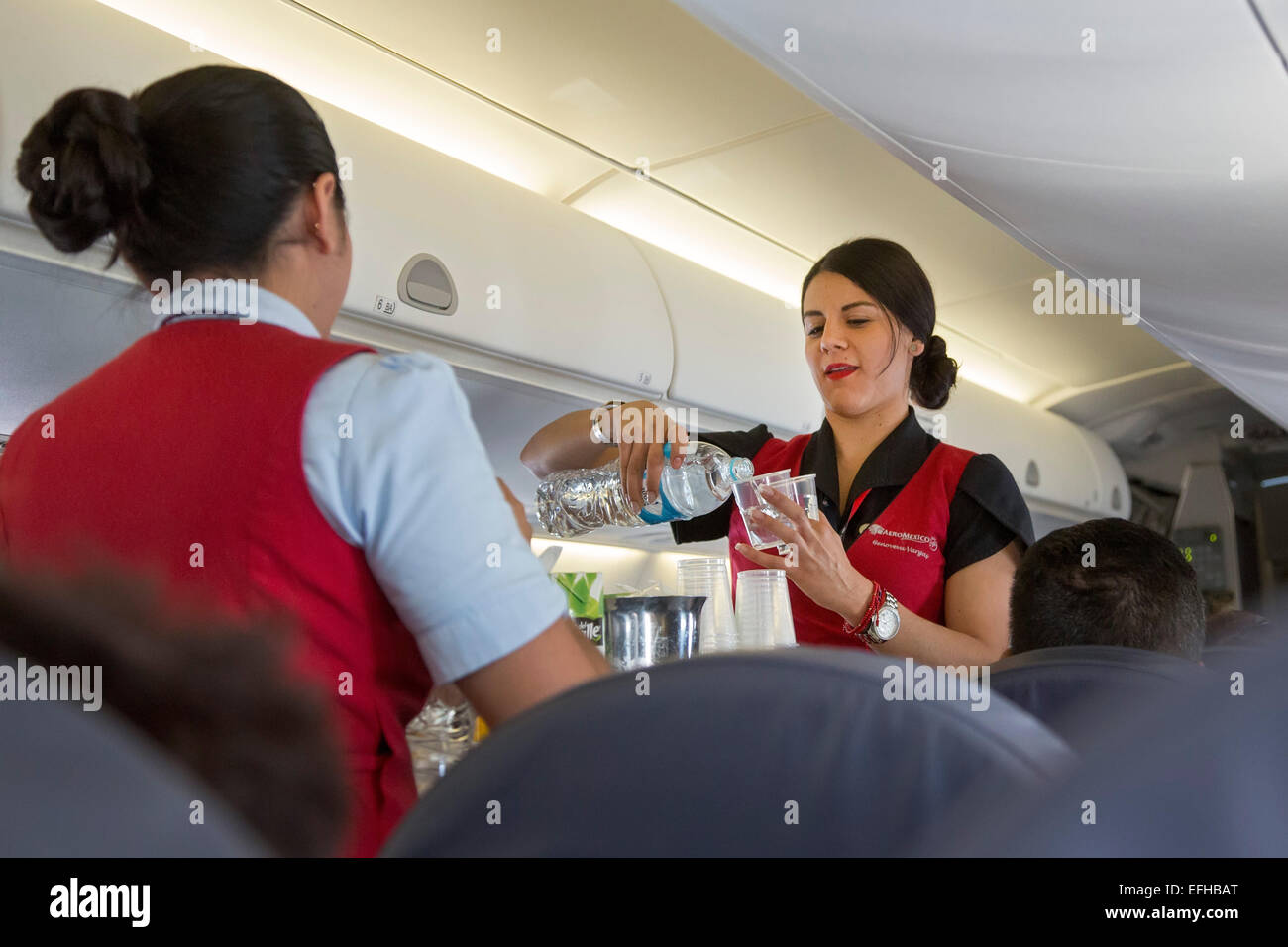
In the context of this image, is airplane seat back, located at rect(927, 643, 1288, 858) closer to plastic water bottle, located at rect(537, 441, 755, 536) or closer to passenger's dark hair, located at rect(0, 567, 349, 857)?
passenger's dark hair, located at rect(0, 567, 349, 857)

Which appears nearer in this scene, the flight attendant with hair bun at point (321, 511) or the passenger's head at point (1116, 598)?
the flight attendant with hair bun at point (321, 511)

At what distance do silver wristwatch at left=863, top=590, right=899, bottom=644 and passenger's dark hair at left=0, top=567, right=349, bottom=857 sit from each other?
145 centimetres

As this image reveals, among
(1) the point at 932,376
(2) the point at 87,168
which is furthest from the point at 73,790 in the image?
(1) the point at 932,376

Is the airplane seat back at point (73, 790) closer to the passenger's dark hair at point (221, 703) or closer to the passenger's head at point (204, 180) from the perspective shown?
the passenger's dark hair at point (221, 703)

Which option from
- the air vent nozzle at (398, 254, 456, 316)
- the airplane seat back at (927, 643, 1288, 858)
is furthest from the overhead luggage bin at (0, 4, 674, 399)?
the airplane seat back at (927, 643, 1288, 858)

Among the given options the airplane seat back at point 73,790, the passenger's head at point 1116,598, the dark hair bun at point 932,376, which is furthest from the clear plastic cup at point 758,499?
the airplane seat back at point 73,790

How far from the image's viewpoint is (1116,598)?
147cm

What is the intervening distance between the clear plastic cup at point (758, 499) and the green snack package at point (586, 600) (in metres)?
0.28

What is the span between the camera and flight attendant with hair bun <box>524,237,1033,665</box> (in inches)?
75.4

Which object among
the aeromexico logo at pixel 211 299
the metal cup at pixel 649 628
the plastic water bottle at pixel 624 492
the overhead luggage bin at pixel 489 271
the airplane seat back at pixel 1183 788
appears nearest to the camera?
the airplane seat back at pixel 1183 788

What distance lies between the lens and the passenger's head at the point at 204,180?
3.40 feet

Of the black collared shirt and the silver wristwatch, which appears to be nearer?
the silver wristwatch

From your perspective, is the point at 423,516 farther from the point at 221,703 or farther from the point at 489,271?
the point at 489,271

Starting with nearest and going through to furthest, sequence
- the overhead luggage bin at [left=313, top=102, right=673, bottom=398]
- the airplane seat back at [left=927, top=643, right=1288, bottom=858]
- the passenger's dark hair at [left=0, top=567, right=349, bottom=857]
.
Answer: the airplane seat back at [left=927, top=643, right=1288, bottom=858] < the passenger's dark hair at [left=0, top=567, right=349, bottom=857] < the overhead luggage bin at [left=313, top=102, right=673, bottom=398]
